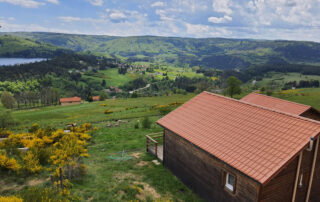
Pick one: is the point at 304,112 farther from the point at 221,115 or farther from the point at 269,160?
the point at 269,160

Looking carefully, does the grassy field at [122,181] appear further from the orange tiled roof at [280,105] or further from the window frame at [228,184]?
the orange tiled roof at [280,105]

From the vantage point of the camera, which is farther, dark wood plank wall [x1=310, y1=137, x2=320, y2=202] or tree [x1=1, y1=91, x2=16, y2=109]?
tree [x1=1, y1=91, x2=16, y2=109]

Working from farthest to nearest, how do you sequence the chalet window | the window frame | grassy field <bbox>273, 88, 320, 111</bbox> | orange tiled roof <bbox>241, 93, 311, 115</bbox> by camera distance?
grassy field <bbox>273, 88, 320, 111</bbox> < orange tiled roof <bbox>241, 93, 311, 115</bbox> < the chalet window < the window frame

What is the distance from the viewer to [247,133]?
461 inches

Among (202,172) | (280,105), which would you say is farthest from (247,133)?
(280,105)

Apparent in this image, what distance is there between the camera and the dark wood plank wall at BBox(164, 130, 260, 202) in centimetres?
Result: 1014

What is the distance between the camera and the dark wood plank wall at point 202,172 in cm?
1014

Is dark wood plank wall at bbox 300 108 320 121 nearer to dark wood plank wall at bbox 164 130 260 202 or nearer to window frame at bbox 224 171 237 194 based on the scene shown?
window frame at bbox 224 171 237 194

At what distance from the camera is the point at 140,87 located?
187125 mm

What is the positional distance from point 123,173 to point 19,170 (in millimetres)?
6624

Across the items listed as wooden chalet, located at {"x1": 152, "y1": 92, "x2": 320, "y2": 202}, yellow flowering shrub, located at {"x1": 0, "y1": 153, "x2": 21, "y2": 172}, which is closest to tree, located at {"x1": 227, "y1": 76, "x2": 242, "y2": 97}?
wooden chalet, located at {"x1": 152, "y1": 92, "x2": 320, "y2": 202}

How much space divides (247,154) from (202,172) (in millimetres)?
3433

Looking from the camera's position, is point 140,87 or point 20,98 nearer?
point 20,98

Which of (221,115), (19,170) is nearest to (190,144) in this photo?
(221,115)
